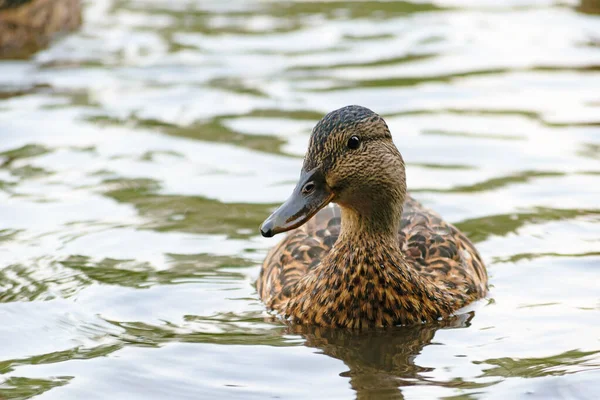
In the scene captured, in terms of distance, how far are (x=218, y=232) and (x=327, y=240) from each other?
5.13ft

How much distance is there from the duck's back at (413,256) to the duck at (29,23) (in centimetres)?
816

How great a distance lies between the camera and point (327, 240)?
822 cm

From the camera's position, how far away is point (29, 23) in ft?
52.0

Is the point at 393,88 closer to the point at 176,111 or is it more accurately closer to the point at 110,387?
the point at 176,111

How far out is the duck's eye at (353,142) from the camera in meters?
7.30

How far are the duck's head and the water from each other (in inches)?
30.0

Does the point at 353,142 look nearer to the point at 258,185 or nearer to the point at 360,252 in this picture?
the point at 360,252

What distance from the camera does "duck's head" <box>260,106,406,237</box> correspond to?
7.13 meters

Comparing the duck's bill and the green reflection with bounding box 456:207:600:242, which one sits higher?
the duck's bill

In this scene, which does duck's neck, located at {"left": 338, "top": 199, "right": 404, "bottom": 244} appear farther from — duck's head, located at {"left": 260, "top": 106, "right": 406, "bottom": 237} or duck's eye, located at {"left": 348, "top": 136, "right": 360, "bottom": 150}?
duck's eye, located at {"left": 348, "top": 136, "right": 360, "bottom": 150}

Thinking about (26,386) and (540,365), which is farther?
(540,365)

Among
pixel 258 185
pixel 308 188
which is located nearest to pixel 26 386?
pixel 308 188

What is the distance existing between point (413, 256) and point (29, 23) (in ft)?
30.3

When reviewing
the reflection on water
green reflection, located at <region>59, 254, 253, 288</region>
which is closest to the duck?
green reflection, located at <region>59, 254, 253, 288</region>
